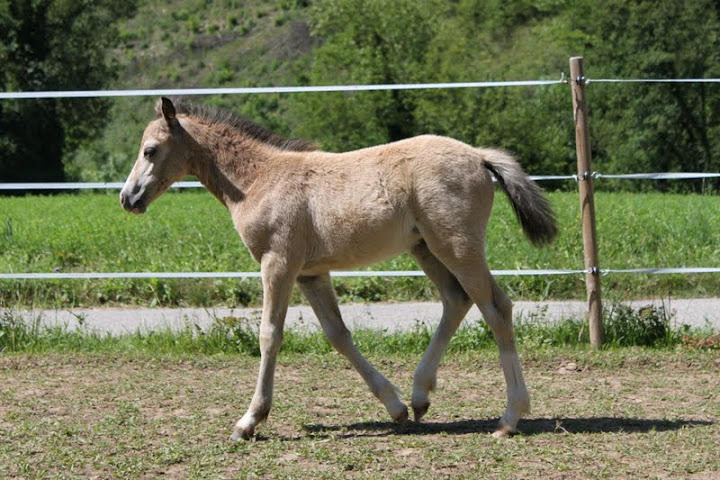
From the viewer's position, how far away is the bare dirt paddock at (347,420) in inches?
200

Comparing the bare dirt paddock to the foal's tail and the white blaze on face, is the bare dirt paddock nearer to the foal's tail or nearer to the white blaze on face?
the foal's tail

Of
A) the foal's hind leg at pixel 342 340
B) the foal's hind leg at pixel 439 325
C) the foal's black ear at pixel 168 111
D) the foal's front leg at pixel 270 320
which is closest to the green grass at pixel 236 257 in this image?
the foal's hind leg at pixel 439 325

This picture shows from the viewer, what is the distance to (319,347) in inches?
328

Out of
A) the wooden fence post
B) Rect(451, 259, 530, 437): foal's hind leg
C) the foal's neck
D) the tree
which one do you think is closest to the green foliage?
the tree

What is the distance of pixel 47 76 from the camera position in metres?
40.1

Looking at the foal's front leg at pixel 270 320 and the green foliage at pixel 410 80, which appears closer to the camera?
the foal's front leg at pixel 270 320

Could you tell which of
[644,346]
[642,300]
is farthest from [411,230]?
[642,300]

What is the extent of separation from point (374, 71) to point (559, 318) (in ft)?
90.7

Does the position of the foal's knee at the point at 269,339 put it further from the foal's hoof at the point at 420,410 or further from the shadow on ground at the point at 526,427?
the foal's hoof at the point at 420,410

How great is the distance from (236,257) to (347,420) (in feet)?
20.5

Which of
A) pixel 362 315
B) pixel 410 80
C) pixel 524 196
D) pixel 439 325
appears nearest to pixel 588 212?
pixel 524 196

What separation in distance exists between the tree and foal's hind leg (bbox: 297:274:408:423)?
113ft

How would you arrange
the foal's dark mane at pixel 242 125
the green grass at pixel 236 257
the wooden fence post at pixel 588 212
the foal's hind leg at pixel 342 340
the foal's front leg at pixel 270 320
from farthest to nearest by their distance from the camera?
the green grass at pixel 236 257, the wooden fence post at pixel 588 212, the foal's dark mane at pixel 242 125, the foal's hind leg at pixel 342 340, the foal's front leg at pixel 270 320

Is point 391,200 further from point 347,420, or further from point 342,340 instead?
point 347,420
